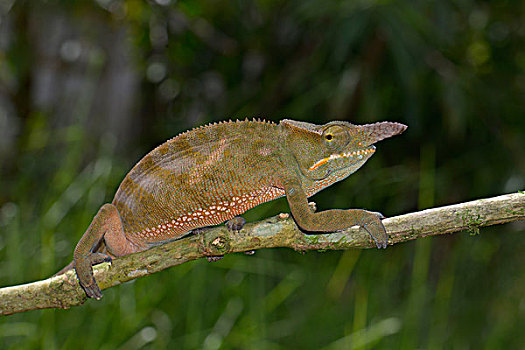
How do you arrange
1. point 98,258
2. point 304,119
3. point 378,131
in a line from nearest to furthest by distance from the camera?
point 378,131, point 98,258, point 304,119

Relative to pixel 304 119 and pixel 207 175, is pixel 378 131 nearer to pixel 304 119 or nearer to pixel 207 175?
pixel 207 175

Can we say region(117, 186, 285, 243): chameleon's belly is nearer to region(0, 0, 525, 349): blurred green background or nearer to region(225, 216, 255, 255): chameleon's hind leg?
region(225, 216, 255, 255): chameleon's hind leg

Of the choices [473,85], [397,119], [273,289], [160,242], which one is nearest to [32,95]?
[273,289]

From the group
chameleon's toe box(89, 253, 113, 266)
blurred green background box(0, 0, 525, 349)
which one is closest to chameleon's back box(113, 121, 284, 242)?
chameleon's toe box(89, 253, 113, 266)

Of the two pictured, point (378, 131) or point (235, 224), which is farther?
point (235, 224)

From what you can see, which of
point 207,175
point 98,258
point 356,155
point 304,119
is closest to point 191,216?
point 207,175
